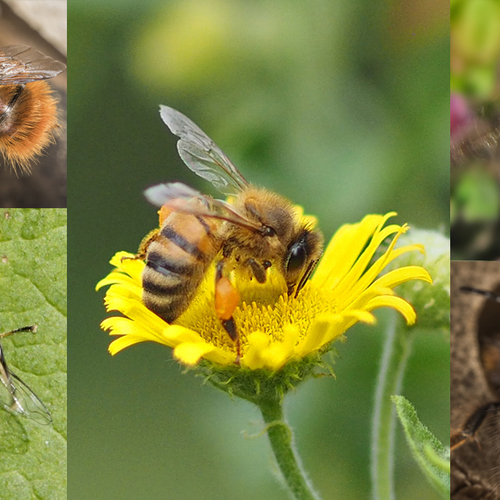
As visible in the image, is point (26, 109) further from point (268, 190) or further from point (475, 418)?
point (475, 418)

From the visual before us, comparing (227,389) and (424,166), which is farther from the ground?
(424,166)

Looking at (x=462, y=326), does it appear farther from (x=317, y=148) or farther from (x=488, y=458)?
(x=317, y=148)

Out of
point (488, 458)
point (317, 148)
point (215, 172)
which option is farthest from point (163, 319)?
point (488, 458)

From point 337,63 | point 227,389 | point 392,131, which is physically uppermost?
point 337,63

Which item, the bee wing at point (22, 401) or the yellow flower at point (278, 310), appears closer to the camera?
the yellow flower at point (278, 310)

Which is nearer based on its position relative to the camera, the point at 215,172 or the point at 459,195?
the point at 215,172

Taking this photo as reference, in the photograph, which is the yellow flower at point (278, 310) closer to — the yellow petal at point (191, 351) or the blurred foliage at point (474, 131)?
the yellow petal at point (191, 351)

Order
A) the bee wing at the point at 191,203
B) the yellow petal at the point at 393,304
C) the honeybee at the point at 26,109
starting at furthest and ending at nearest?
the honeybee at the point at 26,109 < the yellow petal at the point at 393,304 < the bee wing at the point at 191,203

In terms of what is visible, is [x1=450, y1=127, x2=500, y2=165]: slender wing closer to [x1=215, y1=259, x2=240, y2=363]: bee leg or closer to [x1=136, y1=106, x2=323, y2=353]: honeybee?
[x1=136, y1=106, x2=323, y2=353]: honeybee

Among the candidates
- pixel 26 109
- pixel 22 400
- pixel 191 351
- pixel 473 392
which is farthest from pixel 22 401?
pixel 473 392

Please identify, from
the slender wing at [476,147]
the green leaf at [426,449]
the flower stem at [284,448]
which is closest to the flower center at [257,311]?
the flower stem at [284,448]
